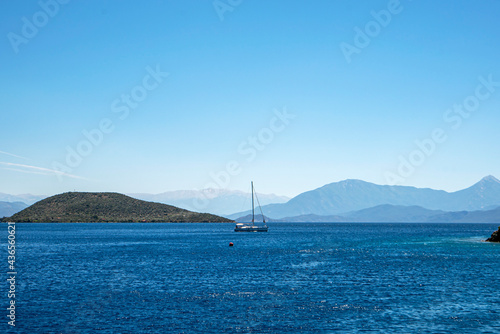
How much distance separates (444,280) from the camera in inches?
2303

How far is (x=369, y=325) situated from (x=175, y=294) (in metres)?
22.1

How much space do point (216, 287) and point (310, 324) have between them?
19.4 metres

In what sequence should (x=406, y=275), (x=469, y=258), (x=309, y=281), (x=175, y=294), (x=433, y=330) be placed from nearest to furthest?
(x=433, y=330) < (x=175, y=294) < (x=309, y=281) < (x=406, y=275) < (x=469, y=258)

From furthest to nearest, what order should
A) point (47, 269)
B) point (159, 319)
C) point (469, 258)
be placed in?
point (469, 258) → point (47, 269) → point (159, 319)

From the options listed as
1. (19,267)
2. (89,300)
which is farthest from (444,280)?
(19,267)

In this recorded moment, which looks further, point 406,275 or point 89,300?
point 406,275

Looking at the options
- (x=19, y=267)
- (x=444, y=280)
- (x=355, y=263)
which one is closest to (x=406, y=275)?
(x=444, y=280)

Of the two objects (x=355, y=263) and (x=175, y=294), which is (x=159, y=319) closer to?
(x=175, y=294)

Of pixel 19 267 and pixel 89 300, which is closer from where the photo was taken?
pixel 89 300

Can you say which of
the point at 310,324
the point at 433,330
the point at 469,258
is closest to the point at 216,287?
the point at 310,324

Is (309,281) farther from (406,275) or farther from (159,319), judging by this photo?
(159,319)

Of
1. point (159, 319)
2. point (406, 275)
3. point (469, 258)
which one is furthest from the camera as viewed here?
point (469, 258)

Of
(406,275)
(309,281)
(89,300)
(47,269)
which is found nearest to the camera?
(89,300)

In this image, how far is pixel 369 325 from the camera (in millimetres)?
35125
